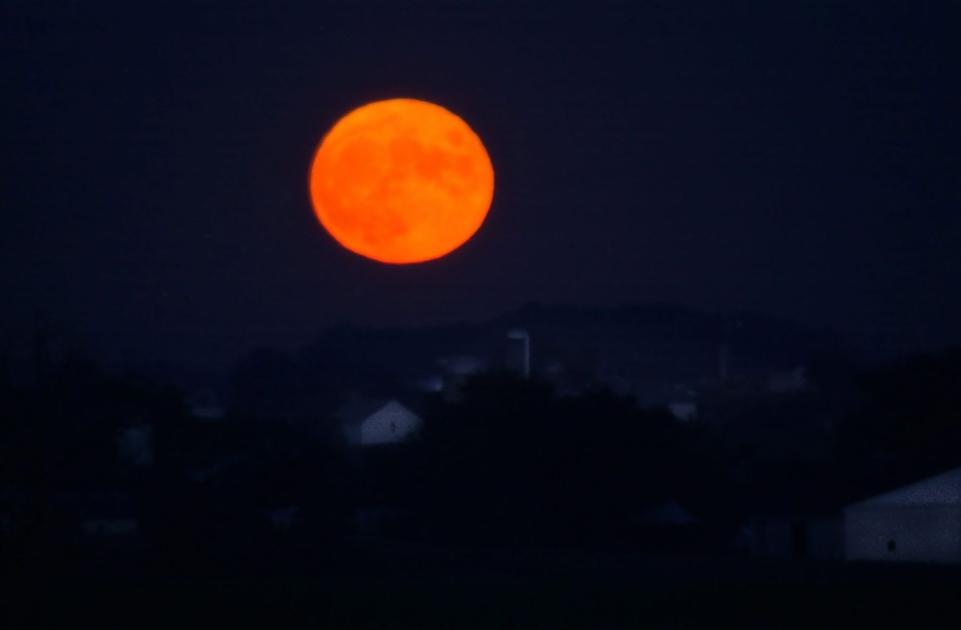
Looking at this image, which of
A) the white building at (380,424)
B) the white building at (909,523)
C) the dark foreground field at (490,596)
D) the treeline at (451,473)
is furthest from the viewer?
the white building at (380,424)

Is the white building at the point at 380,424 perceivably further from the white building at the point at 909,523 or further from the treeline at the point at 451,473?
the white building at the point at 909,523

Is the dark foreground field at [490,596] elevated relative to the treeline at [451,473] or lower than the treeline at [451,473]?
lower

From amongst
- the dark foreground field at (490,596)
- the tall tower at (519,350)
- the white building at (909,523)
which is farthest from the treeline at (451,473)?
the tall tower at (519,350)

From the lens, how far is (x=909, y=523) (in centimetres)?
3017

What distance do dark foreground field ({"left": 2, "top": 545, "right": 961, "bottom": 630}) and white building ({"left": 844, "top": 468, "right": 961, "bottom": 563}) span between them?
8279 millimetres

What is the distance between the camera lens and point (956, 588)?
750 inches

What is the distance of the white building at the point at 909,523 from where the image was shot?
2994cm

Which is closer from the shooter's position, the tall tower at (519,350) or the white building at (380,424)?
the tall tower at (519,350)

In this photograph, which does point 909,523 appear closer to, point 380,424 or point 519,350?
point 519,350

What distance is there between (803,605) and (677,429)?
16.6 meters

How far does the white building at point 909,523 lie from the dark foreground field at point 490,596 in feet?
27.2

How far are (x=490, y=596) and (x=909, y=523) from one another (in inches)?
613

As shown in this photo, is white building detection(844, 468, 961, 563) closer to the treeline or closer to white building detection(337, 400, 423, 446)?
the treeline

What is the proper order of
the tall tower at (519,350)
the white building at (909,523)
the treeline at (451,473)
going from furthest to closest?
the tall tower at (519,350), the white building at (909,523), the treeline at (451,473)
